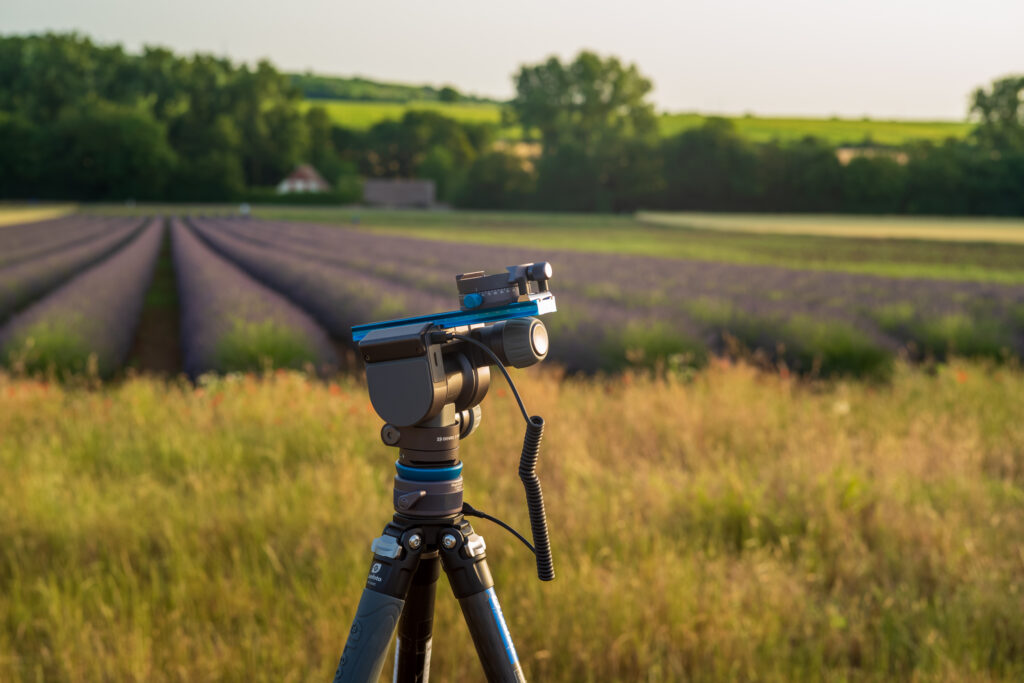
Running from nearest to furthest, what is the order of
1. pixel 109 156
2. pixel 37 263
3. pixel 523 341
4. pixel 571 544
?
pixel 523 341 < pixel 571 544 < pixel 37 263 < pixel 109 156

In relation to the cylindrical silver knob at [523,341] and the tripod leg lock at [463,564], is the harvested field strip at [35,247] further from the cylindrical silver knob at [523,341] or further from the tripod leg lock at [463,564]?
the cylindrical silver knob at [523,341]

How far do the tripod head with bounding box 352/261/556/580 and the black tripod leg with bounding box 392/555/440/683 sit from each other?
0.14 meters

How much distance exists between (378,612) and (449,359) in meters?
0.34

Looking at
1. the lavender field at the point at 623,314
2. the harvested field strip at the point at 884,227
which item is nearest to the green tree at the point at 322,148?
the harvested field strip at the point at 884,227

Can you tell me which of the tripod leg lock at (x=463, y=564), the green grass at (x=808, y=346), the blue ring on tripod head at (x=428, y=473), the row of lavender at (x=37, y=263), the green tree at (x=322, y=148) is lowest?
the green grass at (x=808, y=346)

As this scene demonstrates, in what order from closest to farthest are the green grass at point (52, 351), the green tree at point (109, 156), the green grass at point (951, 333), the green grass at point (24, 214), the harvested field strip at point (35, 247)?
1. the green grass at point (52, 351)
2. the green grass at point (951, 333)
3. the harvested field strip at point (35, 247)
4. the green grass at point (24, 214)
5. the green tree at point (109, 156)

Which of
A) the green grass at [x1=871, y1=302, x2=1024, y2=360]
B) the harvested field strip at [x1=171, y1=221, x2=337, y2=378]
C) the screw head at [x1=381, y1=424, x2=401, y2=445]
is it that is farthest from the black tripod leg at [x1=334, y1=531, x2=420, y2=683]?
the green grass at [x1=871, y1=302, x2=1024, y2=360]

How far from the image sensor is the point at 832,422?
499cm

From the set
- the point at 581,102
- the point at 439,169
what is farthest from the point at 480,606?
the point at 439,169

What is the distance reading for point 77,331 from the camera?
802 cm

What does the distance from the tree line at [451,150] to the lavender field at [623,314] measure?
45.7 metres

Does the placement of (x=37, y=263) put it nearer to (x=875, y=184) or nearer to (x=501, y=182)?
(x=875, y=184)

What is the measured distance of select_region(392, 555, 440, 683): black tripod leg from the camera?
1150 millimetres

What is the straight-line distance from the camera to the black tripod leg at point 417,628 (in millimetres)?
1150
